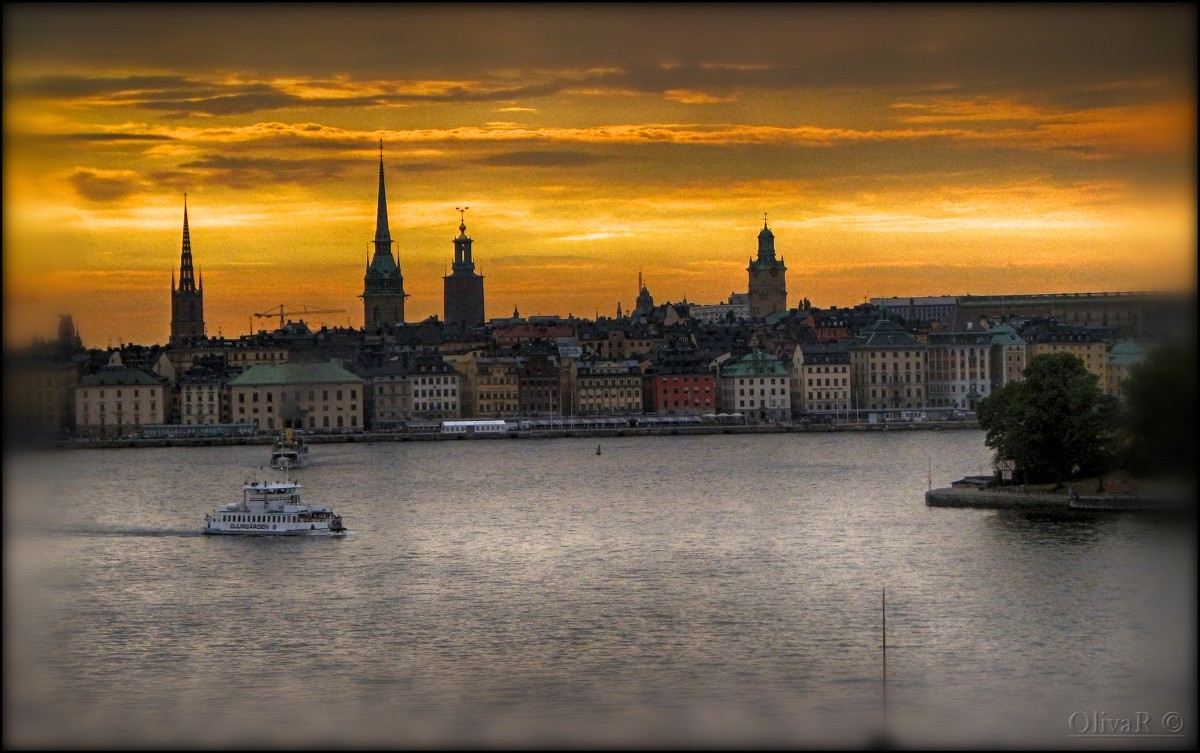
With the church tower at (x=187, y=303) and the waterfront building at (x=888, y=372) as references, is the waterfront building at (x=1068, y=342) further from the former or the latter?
the church tower at (x=187, y=303)

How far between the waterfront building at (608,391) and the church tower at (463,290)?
2581cm

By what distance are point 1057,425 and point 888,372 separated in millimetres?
32927

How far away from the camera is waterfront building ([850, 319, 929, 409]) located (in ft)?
170

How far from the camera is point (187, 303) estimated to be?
67875 millimetres

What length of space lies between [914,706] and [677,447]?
31.5m

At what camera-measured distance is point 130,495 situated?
26.4 metres

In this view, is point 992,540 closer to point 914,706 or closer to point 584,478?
point 914,706

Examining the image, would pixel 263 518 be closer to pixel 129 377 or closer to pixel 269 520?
pixel 269 520

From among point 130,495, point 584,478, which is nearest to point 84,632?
point 130,495

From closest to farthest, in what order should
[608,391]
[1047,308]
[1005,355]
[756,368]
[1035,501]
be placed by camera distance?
1. [1035,501]
2. [756,368]
3. [608,391]
4. [1005,355]
5. [1047,308]

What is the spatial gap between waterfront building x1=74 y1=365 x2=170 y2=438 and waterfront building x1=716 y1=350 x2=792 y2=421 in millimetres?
14993

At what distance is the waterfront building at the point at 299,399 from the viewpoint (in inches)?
1837

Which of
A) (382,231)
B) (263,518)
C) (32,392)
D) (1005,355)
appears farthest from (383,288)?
(32,392)

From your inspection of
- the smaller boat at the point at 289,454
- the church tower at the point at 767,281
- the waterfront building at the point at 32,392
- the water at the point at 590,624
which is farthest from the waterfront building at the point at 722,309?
the waterfront building at the point at 32,392
